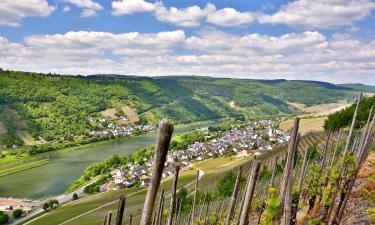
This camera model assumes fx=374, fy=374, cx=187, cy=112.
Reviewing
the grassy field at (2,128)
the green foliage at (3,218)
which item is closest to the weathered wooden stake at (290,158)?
the green foliage at (3,218)

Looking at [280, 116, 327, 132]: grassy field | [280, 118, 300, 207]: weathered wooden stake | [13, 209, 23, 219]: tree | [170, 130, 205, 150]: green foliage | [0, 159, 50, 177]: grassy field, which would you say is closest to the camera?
[280, 118, 300, 207]: weathered wooden stake

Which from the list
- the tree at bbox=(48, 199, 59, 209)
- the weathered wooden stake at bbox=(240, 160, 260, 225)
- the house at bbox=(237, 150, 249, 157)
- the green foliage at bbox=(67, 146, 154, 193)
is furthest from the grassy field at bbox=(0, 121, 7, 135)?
the weathered wooden stake at bbox=(240, 160, 260, 225)

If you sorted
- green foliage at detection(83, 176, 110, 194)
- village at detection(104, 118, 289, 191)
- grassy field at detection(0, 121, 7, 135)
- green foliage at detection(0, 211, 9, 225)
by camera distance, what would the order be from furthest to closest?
grassy field at detection(0, 121, 7, 135) < village at detection(104, 118, 289, 191) < green foliage at detection(83, 176, 110, 194) < green foliage at detection(0, 211, 9, 225)

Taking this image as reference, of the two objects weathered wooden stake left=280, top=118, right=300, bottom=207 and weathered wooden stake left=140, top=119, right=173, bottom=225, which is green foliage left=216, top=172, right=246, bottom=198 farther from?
weathered wooden stake left=140, top=119, right=173, bottom=225

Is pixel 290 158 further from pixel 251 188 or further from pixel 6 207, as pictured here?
pixel 6 207

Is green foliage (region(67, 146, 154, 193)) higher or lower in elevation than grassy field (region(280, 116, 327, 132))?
lower

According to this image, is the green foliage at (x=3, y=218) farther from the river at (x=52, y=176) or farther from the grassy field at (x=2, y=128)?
the grassy field at (x=2, y=128)

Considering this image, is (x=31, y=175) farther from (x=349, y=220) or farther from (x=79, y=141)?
(x=349, y=220)

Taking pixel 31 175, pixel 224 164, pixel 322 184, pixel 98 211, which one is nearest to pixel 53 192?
pixel 31 175
